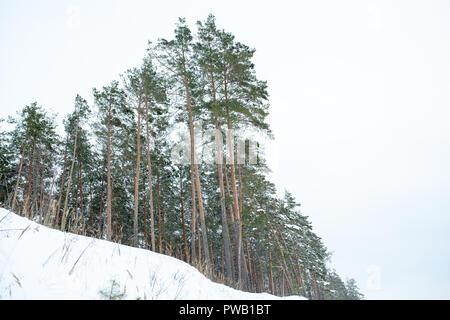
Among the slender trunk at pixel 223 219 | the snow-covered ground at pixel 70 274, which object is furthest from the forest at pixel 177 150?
the snow-covered ground at pixel 70 274

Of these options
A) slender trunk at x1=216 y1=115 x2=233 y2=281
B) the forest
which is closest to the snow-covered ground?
the forest

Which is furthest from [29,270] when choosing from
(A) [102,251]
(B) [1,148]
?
(B) [1,148]

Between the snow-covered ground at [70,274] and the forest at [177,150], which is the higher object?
the forest at [177,150]

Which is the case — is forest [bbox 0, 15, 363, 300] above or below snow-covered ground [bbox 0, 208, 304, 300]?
above

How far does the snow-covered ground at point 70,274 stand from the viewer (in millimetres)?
1333

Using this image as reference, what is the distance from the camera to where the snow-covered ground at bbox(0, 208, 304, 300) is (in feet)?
4.37

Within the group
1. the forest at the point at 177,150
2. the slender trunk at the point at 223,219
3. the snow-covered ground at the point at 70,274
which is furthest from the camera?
the forest at the point at 177,150

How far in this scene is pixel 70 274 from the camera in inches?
63.1

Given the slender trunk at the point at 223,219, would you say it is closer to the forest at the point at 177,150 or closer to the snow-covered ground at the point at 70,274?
the forest at the point at 177,150

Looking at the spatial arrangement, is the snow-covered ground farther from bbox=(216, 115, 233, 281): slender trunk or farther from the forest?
bbox=(216, 115, 233, 281): slender trunk

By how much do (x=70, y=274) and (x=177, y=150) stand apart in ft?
50.9

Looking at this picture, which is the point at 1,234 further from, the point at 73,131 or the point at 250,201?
the point at 73,131

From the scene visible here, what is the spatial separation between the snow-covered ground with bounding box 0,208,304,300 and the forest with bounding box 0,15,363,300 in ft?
21.1

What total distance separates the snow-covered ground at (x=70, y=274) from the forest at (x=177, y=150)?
6431 mm
